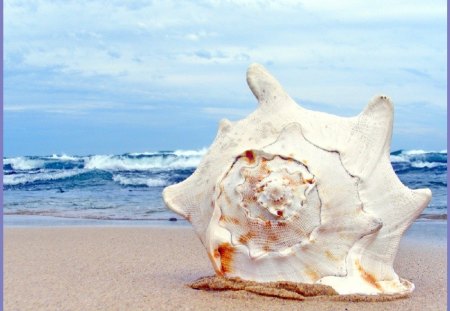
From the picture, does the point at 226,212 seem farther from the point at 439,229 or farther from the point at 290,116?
the point at 439,229

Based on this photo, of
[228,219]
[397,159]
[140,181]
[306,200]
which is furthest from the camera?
Result: [397,159]

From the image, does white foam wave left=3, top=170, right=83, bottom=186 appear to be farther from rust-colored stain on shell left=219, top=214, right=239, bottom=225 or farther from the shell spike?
rust-colored stain on shell left=219, top=214, right=239, bottom=225

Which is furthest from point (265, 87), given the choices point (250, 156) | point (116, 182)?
point (116, 182)

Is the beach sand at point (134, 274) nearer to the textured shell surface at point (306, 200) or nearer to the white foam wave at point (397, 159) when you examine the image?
the textured shell surface at point (306, 200)

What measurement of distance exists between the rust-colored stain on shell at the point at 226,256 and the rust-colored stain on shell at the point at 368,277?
672 millimetres

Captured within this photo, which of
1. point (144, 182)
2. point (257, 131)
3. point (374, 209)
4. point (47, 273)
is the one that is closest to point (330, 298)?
point (374, 209)

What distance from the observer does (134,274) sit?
4.77 m

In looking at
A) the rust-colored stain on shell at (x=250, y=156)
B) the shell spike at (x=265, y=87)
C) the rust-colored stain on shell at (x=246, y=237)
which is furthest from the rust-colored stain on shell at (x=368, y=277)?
the shell spike at (x=265, y=87)

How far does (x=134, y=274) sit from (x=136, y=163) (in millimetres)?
15982

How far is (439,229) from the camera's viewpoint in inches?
300

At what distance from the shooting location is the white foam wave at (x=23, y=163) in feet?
73.5

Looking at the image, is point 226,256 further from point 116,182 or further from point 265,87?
point 116,182

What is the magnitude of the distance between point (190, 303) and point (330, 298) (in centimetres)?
73

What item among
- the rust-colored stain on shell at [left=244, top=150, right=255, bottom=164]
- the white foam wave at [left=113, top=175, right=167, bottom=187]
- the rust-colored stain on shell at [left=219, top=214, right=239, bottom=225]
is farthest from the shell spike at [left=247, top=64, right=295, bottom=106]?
the white foam wave at [left=113, top=175, right=167, bottom=187]
